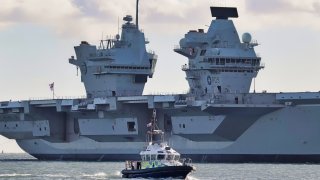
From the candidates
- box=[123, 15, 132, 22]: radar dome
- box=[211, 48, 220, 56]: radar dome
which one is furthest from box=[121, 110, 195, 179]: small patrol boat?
box=[123, 15, 132, 22]: radar dome

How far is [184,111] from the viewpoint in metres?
79.2

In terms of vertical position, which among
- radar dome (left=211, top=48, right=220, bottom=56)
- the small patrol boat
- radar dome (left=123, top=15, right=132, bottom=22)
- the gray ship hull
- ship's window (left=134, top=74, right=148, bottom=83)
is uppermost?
radar dome (left=123, top=15, right=132, bottom=22)

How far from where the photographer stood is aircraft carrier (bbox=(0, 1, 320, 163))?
77.2 meters

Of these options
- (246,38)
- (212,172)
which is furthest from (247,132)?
(212,172)

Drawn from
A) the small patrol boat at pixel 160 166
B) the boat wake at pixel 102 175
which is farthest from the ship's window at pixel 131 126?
the small patrol boat at pixel 160 166

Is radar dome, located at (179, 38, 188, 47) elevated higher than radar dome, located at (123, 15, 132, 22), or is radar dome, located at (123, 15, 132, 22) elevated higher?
radar dome, located at (123, 15, 132, 22)

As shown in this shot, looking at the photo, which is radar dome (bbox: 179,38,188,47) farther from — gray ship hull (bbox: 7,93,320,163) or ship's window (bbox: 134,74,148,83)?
ship's window (bbox: 134,74,148,83)

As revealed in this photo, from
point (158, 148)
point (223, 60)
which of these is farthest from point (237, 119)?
point (158, 148)

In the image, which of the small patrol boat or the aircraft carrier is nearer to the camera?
the small patrol boat

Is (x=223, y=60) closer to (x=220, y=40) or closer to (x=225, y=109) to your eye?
(x=220, y=40)

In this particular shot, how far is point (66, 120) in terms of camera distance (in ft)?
297

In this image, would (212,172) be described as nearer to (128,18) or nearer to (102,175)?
(102,175)

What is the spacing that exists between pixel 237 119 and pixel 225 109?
1.59m

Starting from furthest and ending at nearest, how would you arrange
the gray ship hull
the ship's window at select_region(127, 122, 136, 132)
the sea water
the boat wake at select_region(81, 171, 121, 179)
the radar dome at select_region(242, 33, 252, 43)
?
the radar dome at select_region(242, 33, 252, 43) → the ship's window at select_region(127, 122, 136, 132) → the gray ship hull → the sea water → the boat wake at select_region(81, 171, 121, 179)
